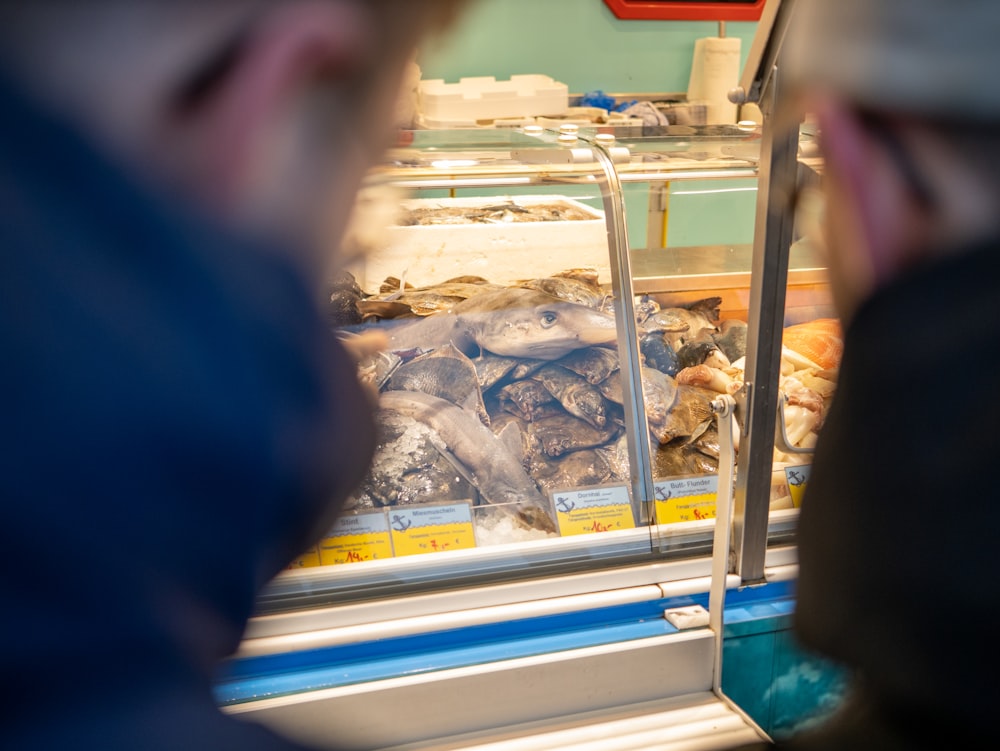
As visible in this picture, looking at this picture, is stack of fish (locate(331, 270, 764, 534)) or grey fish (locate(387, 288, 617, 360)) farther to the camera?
grey fish (locate(387, 288, 617, 360))

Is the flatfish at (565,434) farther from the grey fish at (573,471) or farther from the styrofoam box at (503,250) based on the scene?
the styrofoam box at (503,250)

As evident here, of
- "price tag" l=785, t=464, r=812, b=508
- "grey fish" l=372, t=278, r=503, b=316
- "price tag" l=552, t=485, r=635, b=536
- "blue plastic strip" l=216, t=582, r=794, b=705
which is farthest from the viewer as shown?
"grey fish" l=372, t=278, r=503, b=316

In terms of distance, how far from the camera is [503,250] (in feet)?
7.84

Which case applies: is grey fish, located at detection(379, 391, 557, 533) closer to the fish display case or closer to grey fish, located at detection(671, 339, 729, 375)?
the fish display case

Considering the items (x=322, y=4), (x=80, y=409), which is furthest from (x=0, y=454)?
(x=322, y=4)

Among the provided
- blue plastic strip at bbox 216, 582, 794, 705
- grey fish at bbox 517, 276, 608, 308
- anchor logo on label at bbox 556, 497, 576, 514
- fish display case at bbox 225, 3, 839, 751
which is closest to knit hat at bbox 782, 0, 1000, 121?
fish display case at bbox 225, 3, 839, 751

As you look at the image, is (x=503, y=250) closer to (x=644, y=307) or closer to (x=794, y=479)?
(x=644, y=307)

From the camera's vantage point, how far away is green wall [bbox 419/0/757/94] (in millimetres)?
5859

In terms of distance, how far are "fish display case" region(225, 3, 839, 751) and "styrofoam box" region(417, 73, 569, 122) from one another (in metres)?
2.34

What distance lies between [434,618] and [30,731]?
1.55 m

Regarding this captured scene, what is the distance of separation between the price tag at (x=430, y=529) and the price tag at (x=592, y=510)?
201 millimetres

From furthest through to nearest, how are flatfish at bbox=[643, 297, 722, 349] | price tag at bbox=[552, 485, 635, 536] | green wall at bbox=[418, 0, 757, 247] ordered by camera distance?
1. green wall at bbox=[418, 0, 757, 247]
2. flatfish at bbox=[643, 297, 722, 349]
3. price tag at bbox=[552, 485, 635, 536]

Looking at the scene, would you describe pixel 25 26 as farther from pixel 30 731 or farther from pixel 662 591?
pixel 662 591

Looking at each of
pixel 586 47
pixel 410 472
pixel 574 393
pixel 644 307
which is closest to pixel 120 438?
pixel 410 472
